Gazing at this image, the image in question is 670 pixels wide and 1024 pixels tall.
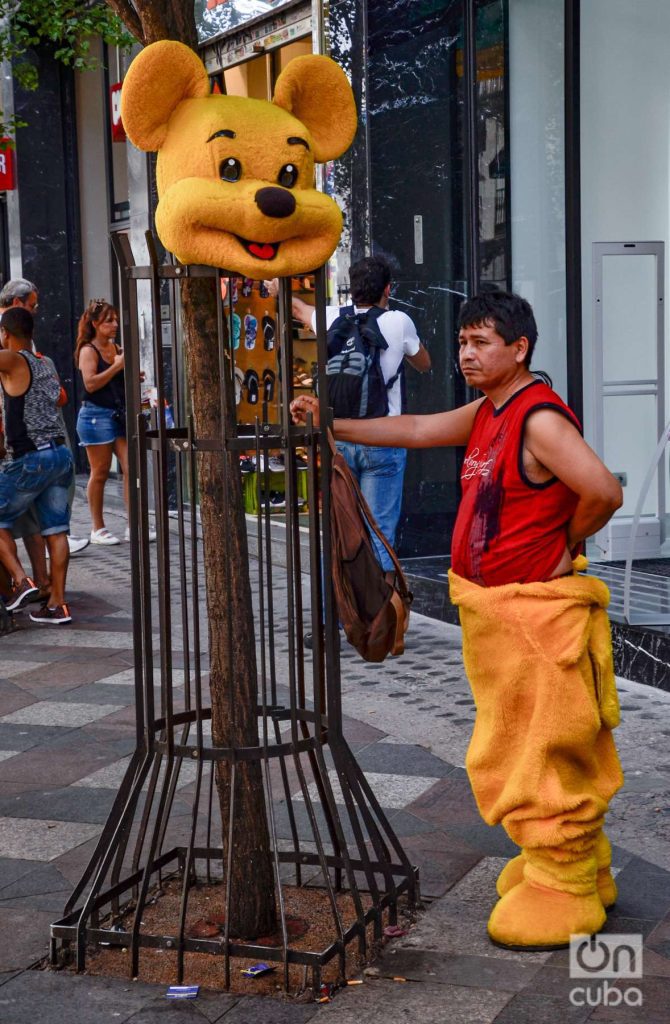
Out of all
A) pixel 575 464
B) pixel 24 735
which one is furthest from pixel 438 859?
pixel 24 735

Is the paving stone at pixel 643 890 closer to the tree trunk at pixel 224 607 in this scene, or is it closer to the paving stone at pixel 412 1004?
the paving stone at pixel 412 1004

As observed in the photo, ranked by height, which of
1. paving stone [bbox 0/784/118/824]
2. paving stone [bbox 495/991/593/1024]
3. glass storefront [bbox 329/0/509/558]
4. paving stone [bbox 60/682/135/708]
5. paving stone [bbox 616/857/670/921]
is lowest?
paving stone [bbox 495/991/593/1024]

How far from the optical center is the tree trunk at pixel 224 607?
3.77m

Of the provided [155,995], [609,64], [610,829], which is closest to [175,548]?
[609,64]

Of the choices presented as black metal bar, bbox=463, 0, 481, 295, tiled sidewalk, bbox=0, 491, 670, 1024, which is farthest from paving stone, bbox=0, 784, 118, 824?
black metal bar, bbox=463, 0, 481, 295

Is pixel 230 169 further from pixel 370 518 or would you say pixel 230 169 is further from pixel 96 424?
pixel 96 424

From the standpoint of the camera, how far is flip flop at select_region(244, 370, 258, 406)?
10.8 metres

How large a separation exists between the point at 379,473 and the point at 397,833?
287 cm

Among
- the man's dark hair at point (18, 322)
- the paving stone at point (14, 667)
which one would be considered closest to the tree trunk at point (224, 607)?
the paving stone at point (14, 667)

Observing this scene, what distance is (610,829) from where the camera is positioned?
14.8 ft

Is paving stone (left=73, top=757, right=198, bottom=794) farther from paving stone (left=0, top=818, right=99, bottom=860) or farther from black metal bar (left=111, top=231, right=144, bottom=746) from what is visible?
black metal bar (left=111, top=231, right=144, bottom=746)

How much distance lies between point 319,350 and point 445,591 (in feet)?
14.5

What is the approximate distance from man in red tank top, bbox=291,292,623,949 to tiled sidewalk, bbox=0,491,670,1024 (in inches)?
7.0

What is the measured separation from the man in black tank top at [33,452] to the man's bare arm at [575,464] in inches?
198
